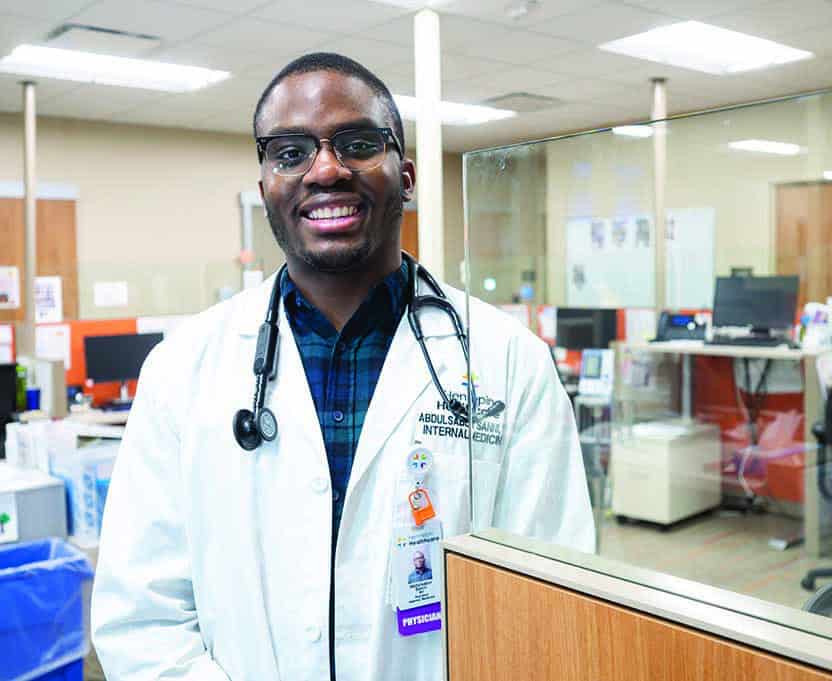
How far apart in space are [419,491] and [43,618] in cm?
151

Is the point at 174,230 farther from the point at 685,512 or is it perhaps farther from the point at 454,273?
the point at 454,273

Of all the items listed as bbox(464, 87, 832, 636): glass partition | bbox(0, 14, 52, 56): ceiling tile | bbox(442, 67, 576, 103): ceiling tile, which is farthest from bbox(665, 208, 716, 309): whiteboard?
bbox(0, 14, 52, 56): ceiling tile

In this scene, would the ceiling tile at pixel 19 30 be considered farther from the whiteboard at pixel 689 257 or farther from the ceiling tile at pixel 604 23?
the whiteboard at pixel 689 257

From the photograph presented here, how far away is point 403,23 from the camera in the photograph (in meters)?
4.14

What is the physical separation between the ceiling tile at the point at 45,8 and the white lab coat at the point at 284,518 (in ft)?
10.5

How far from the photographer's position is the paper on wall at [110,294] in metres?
5.63

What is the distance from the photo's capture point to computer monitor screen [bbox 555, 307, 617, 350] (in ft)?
10.3

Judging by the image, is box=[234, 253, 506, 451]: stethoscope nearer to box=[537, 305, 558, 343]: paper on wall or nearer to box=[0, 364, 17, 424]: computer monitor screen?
box=[537, 305, 558, 343]: paper on wall

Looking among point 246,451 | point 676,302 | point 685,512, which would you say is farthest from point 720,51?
point 246,451

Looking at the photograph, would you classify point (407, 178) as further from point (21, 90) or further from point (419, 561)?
point (21, 90)

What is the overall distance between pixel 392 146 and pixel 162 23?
3.37 meters

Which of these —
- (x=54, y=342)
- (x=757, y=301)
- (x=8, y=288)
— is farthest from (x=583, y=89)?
(x=8, y=288)

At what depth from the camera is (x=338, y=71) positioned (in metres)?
1.14

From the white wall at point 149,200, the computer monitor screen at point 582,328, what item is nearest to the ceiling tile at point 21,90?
the white wall at point 149,200
